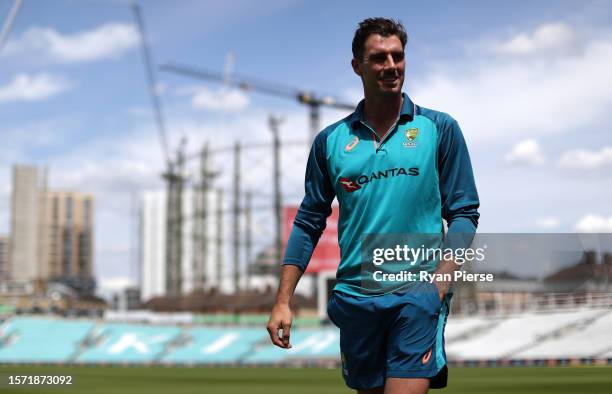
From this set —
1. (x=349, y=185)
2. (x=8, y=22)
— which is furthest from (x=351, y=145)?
(x=8, y=22)

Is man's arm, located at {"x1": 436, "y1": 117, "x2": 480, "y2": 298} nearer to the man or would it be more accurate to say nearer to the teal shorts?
the man

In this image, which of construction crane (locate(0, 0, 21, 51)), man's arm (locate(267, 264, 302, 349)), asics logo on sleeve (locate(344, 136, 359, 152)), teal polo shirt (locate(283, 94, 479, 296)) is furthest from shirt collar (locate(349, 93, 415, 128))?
construction crane (locate(0, 0, 21, 51))

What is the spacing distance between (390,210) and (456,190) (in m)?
0.34

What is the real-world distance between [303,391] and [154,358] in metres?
29.6

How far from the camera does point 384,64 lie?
406 cm

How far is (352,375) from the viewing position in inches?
158

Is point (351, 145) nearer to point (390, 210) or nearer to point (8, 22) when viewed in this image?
point (390, 210)

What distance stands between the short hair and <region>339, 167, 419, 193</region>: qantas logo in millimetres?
616

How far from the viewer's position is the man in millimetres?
3848

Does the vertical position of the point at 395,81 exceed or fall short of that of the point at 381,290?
it exceeds it

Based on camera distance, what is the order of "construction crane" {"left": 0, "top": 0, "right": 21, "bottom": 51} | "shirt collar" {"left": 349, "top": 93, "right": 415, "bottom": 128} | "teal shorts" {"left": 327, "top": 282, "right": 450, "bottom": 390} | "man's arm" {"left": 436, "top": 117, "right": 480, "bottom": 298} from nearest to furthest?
"teal shorts" {"left": 327, "top": 282, "right": 450, "bottom": 390} → "man's arm" {"left": 436, "top": 117, "right": 480, "bottom": 298} → "shirt collar" {"left": 349, "top": 93, "right": 415, "bottom": 128} → "construction crane" {"left": 0, "top": 0, "right": 21, "bottom": 51}

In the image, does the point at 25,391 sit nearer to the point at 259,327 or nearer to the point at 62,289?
the point at 259,327

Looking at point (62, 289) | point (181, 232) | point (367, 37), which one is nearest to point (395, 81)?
point (367, 37)

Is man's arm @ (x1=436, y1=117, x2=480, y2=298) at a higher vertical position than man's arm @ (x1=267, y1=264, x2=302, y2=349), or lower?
higher
